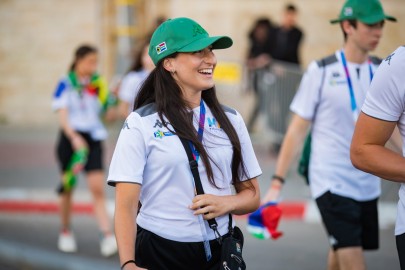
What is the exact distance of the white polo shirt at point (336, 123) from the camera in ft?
19.8

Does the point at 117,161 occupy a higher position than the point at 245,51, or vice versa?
the point at 117,161

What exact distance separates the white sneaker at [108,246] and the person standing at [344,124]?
304 centimetres

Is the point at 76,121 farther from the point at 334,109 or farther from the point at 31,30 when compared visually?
the point at 31,30

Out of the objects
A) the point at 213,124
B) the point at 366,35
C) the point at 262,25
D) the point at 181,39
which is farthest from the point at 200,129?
the point at 262,25

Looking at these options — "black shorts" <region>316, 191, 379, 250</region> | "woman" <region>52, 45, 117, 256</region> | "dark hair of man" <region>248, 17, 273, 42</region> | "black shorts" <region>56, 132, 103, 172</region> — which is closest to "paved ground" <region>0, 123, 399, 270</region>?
"woman" <region>52, 45, 117, 256</region>

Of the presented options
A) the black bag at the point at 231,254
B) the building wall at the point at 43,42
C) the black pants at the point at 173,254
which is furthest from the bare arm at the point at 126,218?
the building wall at the point at 43,42

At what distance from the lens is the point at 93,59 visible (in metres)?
9.31

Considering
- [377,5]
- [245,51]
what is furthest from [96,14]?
[377,5]

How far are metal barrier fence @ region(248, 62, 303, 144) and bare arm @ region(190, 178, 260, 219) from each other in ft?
26.8

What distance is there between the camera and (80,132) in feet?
30.5

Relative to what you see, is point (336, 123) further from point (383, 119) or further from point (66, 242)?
point (66, 242)

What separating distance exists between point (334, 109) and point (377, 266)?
2629 millimetres

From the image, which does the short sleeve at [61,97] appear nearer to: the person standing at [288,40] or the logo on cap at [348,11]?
the logo on cap at [348,11]

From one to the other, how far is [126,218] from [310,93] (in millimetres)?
2316
